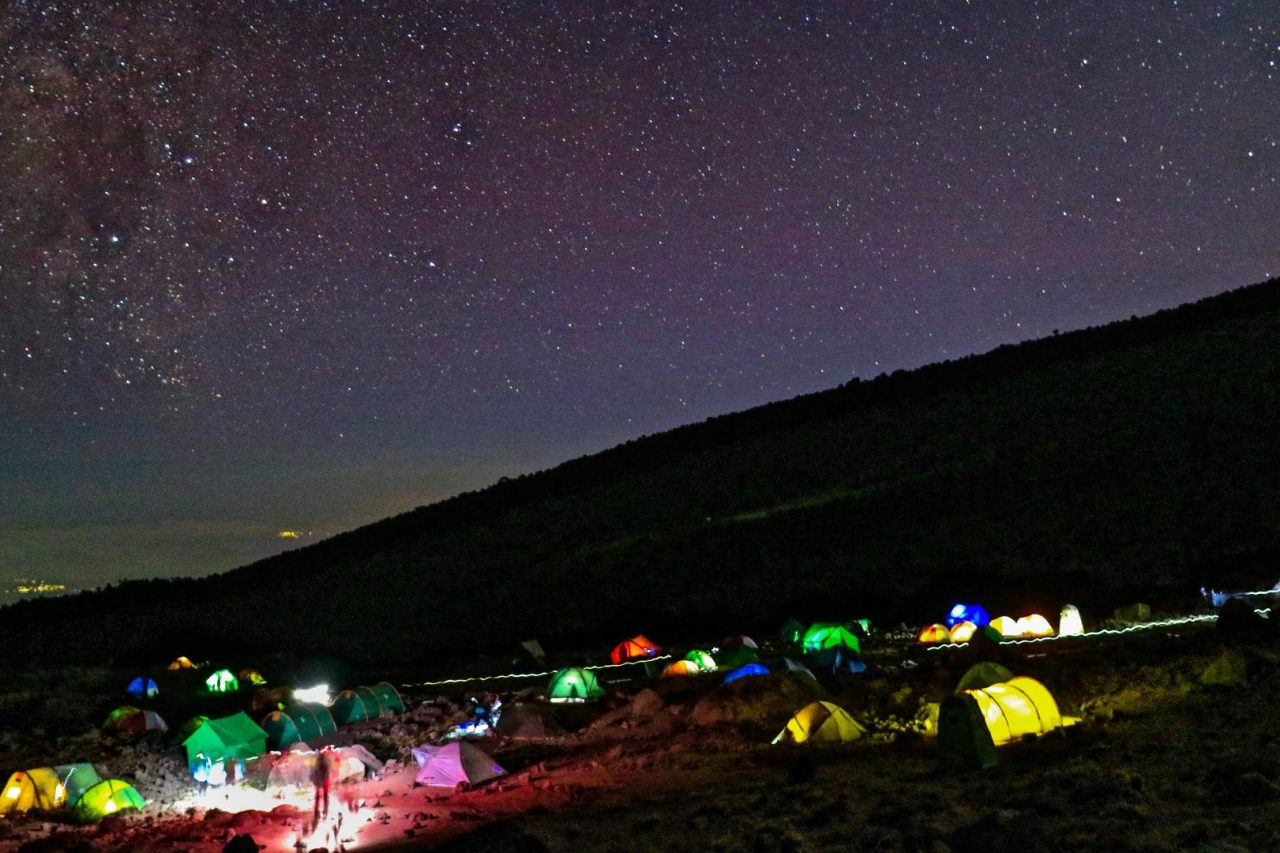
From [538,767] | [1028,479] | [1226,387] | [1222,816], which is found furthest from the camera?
[1226,387]

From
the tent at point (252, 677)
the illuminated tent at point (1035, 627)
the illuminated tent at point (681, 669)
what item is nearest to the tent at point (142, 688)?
the tent at point (252, 677)

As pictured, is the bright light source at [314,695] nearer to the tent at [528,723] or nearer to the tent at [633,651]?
the tent at [528,723]

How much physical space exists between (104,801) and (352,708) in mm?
7366

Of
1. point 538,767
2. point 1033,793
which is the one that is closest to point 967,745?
point 1033,793

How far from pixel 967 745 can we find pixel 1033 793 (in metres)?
1.71

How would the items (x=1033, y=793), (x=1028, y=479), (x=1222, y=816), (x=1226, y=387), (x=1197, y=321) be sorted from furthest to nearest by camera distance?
(x=1197, y=321)
(x=1226, y=387)
(x=1028, y=479)
(x=1033, y=793)
(x=1222, y=816)

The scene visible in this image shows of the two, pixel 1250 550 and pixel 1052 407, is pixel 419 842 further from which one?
pixel 1052 407

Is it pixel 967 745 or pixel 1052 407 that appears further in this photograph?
pixel 1052 407

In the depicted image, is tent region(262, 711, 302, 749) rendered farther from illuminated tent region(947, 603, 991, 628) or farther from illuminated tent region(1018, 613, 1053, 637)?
illuminated tent region(1018, 613, 1053, 637)

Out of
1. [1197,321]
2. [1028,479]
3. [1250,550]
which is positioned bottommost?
[1250,550]

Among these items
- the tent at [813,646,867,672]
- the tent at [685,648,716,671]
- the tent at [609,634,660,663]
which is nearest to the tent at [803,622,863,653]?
the tent at [685,648,716,671]

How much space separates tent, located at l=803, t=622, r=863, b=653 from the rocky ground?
539cm

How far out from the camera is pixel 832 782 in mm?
11758

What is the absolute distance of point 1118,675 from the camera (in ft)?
49.2
